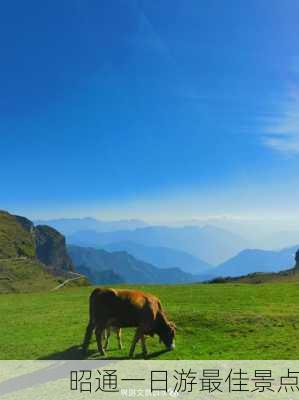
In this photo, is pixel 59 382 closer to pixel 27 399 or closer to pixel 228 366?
pixel 27 399

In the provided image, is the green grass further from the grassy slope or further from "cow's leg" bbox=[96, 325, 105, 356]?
the grassy slope

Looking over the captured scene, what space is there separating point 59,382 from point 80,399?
2.62 meters

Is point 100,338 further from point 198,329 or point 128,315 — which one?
point 198,329

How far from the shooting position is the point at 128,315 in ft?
82.3

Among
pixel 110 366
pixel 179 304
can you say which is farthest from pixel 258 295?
pixel 110 366

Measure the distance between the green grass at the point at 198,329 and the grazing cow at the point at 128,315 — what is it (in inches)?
39.4

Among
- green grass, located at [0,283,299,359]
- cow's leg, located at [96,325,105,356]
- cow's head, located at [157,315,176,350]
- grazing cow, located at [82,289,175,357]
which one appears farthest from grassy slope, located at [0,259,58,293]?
cow's head, located at [157,315,176,350]

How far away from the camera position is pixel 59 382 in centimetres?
2091

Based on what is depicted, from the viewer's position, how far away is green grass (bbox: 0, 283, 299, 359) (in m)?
25.6

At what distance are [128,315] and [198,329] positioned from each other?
7170 millimetres

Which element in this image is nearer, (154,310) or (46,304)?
(154,310)

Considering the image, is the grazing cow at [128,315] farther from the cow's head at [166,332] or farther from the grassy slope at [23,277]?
the grassy slope at [23,277]

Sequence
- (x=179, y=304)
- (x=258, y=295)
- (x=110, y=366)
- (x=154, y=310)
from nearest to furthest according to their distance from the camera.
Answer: (x=110, y=366)
(x=154, y=310)
(x=179, y=304)
(x=258, y=295)

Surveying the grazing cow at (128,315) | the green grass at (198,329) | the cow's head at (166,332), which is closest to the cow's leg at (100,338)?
the grazing cow at (128,315)
